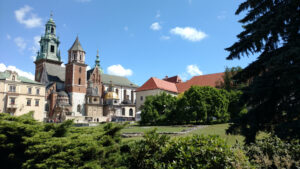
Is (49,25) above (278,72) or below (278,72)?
above

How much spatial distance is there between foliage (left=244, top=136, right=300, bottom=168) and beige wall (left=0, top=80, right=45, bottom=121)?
47573mm

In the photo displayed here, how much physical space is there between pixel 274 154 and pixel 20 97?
2026 inches

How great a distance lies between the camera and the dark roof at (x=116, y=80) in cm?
8119

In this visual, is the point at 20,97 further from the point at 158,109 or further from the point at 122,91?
the point at 122,91

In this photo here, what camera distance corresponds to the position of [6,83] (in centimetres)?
4350

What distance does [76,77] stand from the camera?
6366 centimetres

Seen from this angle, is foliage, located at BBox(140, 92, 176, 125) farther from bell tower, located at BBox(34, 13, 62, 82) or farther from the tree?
bell tower, located at BBox(34, 13, 62, 82)

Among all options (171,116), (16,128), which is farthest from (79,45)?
(16,128)

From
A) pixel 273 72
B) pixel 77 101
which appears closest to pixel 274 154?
pixel 273 72

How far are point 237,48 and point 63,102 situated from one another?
195ft

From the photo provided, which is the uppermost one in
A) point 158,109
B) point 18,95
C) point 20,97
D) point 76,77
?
point 76,77

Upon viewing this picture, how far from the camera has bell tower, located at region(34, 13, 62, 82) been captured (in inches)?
2865

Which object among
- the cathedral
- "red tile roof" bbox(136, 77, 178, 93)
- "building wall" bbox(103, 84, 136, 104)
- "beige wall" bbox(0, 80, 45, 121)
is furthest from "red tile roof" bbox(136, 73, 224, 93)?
"building wall" bbox(103, 84, 136, 104)

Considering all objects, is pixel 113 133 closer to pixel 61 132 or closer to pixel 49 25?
pixel 61 132
